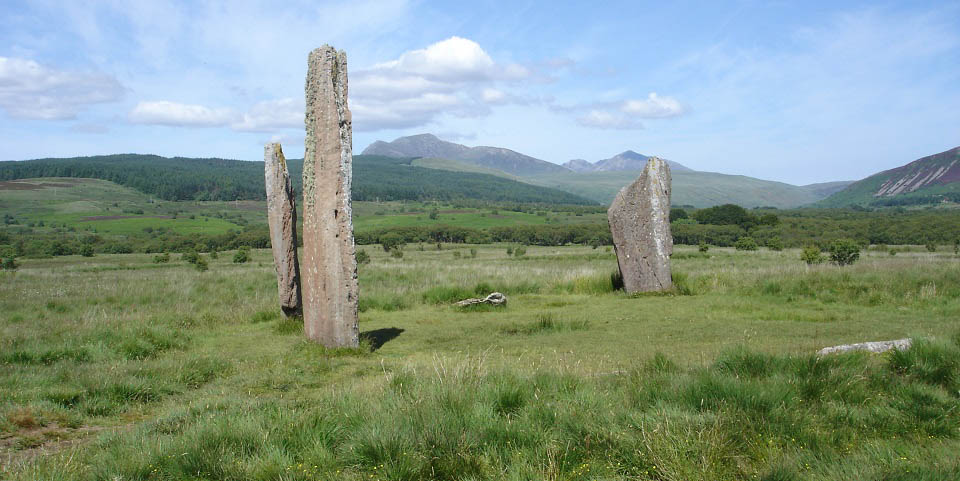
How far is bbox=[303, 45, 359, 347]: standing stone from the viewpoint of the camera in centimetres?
966

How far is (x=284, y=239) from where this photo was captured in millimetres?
12266

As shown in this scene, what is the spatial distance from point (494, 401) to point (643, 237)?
11601 millimetres

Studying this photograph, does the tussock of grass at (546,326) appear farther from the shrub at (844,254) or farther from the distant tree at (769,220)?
the distant tree at (769,220)

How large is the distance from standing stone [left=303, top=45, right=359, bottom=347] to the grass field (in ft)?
2.03

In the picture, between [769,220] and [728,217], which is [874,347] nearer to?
[769,220]

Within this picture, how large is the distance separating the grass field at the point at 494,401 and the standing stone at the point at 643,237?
3792mm

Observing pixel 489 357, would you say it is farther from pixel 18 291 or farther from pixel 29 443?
pixel 18 291

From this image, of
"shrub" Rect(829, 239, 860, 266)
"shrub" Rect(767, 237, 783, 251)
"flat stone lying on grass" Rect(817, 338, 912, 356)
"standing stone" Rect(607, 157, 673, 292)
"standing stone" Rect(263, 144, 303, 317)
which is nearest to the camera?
"flat stone lying on grass" Rect(817, 338, 912, 356)

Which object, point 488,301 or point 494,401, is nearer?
point 494,401

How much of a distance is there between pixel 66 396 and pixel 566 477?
586cm

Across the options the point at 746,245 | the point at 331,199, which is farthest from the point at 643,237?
the point at 746,245

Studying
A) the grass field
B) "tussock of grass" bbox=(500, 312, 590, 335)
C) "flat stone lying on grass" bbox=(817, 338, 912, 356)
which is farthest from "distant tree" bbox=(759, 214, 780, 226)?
"flat stone lying on grass" bbox=(817, 338, 912, 356)

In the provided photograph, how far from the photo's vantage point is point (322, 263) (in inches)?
392

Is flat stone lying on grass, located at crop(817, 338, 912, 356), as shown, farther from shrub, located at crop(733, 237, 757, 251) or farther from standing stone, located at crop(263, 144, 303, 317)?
shrub, located at crop(733, 237, 757, 251)
